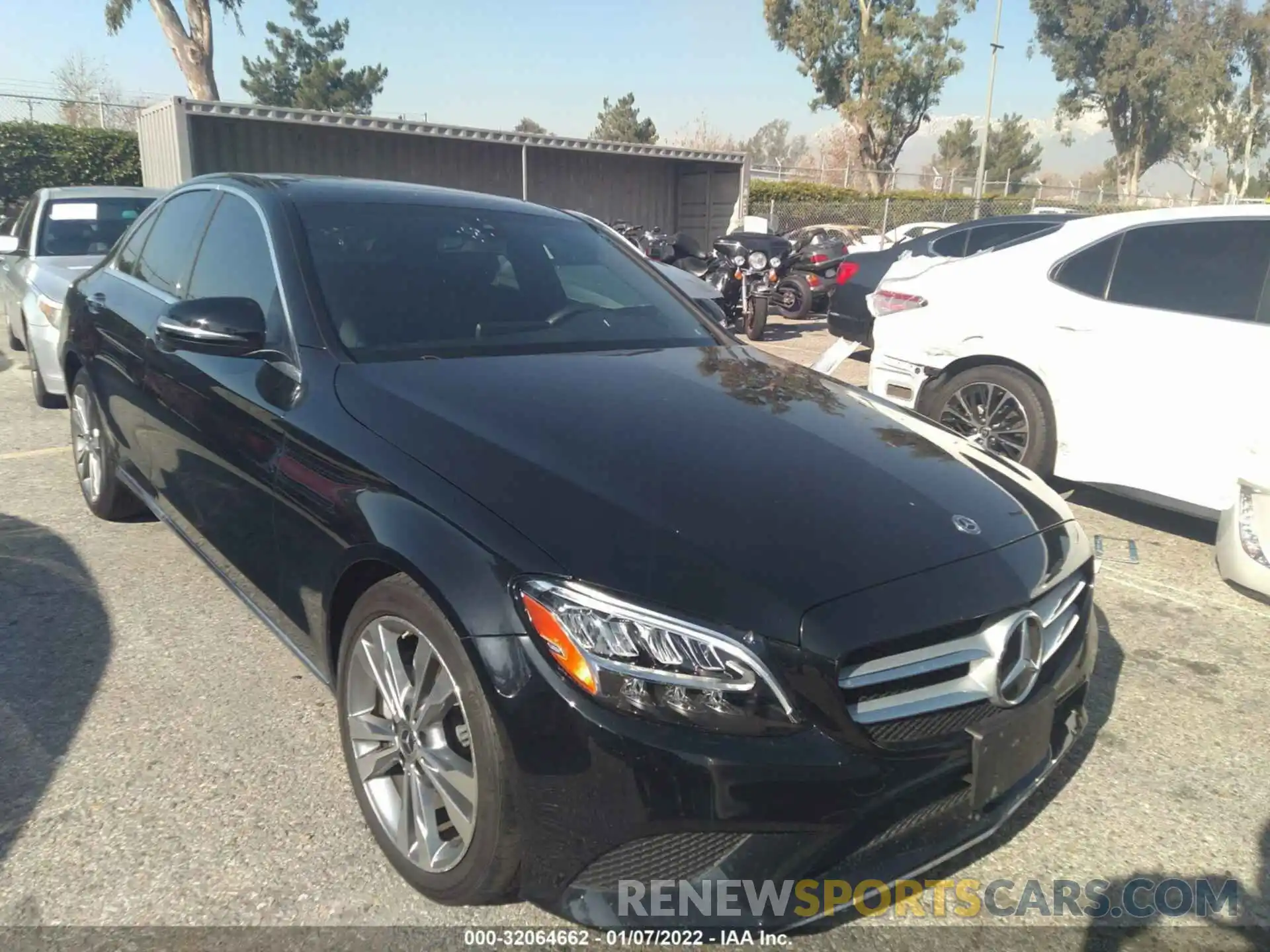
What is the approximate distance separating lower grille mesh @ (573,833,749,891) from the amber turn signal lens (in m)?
0.30

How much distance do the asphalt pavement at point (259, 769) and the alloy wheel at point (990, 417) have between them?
1.00 meters

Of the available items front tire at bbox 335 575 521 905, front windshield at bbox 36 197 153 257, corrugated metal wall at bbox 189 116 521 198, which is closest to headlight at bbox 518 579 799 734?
front tire at bbox 335 575 521 905

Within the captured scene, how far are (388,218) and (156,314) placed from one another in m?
1.06

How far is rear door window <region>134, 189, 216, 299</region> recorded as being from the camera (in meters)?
3.62

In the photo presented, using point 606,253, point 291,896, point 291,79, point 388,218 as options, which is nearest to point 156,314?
point 388,218

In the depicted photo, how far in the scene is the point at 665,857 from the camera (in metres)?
1.78

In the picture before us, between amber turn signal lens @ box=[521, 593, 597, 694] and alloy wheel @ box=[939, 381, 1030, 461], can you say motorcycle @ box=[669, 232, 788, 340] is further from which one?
amber turn signal lens @ box=[521, 593, 597, 694]

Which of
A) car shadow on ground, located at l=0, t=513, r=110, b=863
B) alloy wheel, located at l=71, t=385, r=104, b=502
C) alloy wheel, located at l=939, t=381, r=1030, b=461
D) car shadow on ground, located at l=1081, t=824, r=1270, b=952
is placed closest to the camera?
car shadow on ground, located at l=1081, t=824, r=1270, b=952

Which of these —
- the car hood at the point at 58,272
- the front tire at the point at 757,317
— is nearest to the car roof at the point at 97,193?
the car hood at the point at 58,272

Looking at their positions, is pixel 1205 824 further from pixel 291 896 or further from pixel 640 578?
pixel 291 896

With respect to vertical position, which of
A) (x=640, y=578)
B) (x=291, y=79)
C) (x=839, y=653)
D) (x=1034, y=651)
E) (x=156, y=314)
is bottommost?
(x=1034, y=651)

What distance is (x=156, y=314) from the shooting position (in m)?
3.61

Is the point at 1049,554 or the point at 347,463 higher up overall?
the point at 347,463

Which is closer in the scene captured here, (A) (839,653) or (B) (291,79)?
(A) (839,653)
